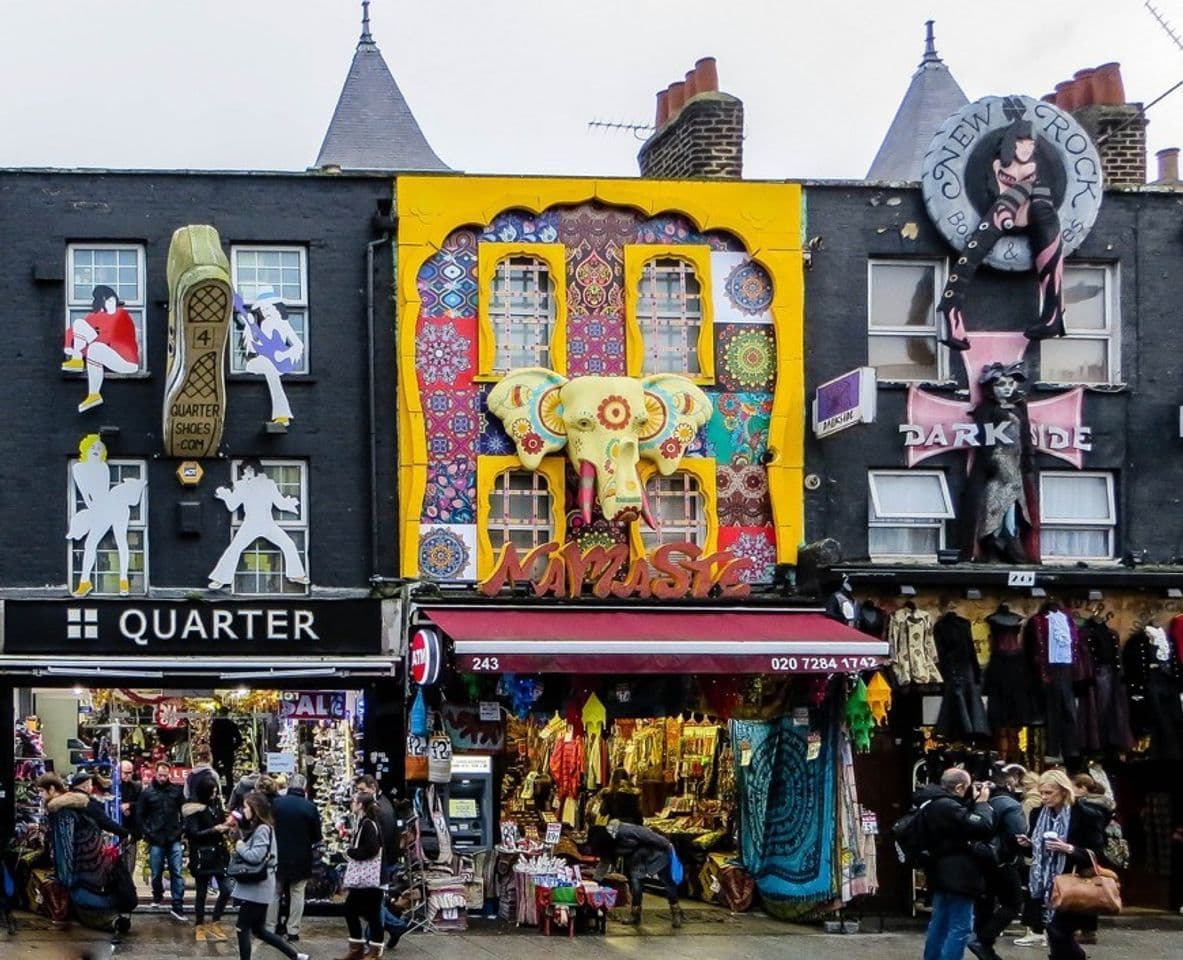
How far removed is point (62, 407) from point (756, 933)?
365 inches

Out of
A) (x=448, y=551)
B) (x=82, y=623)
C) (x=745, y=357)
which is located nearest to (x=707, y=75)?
(x=745, y=357)

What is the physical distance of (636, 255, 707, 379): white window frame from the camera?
21.4 meters

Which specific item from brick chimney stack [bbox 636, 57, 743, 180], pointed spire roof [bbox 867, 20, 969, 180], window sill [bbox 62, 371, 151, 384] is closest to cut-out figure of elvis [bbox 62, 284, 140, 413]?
window sill [bbox 62, 371, 151, 384]

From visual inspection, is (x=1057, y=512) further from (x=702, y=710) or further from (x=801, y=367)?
(x=702, y=710)

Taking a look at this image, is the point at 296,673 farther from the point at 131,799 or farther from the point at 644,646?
the point at 644,646

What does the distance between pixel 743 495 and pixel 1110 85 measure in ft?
24.8

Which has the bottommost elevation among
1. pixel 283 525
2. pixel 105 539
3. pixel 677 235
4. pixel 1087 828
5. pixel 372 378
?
pixel 1087 828

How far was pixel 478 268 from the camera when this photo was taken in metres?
21.0

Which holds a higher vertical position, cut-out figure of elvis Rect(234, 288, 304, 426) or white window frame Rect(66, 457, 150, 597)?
cut-out figure of elvis Rect(234, 288, 304, 426)

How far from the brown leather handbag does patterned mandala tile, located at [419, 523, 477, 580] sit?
769 centimetres

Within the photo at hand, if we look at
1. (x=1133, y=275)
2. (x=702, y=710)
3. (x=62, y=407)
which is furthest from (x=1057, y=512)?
(x=62, y=407)

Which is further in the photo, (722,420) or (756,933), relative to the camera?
(722,420)

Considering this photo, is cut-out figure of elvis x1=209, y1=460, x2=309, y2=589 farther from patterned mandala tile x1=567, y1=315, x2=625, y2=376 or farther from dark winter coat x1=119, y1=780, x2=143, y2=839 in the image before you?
patterned mandala tile x1=567, y1=315, x2=625, y2=376

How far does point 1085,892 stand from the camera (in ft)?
49.8
